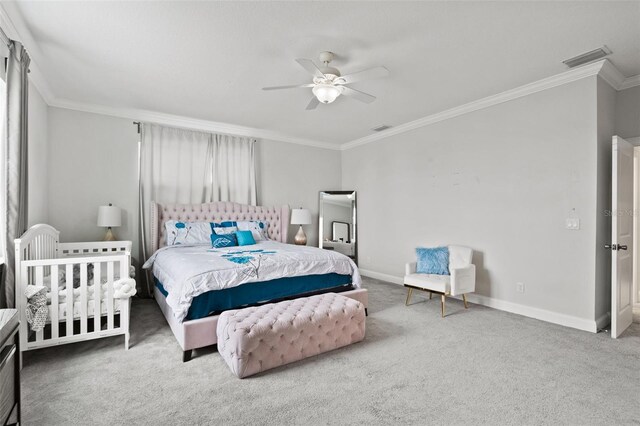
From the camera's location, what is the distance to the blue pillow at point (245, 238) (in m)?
4.50

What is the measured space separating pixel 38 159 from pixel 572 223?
6127 millimetres

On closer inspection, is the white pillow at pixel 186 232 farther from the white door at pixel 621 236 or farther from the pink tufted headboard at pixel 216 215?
the white door at pixel 621 236

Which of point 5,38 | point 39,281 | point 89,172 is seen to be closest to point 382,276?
point 39,281

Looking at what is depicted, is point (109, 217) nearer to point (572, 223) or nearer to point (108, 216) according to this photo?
point (108, 216)

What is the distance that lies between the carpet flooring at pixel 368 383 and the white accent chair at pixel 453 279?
656 millimetres

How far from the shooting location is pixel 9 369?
1.21 meters

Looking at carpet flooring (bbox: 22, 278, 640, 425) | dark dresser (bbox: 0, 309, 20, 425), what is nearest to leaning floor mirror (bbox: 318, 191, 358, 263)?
carpet flooring (bbox: 22, 278, 640, 425)

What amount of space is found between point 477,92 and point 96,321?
4.79m

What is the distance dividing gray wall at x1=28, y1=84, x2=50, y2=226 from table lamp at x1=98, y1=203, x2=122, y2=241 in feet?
1.98

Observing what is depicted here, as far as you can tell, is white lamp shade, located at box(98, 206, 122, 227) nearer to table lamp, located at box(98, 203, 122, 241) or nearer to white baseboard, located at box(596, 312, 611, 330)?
table lamp, located at box(98, 203, 122, 241)

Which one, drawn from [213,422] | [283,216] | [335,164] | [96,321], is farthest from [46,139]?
[335,164]

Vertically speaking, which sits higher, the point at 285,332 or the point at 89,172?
the point at 89,172

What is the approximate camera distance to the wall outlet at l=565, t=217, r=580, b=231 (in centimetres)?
338

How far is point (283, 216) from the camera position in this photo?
5789mm
